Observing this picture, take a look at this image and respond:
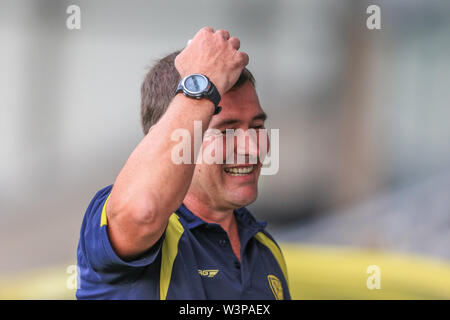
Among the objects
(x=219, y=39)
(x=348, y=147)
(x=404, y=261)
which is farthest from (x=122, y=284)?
(x=348, y=147)

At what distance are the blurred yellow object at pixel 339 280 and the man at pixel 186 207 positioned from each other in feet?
4.85

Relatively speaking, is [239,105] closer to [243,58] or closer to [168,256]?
[243,58]

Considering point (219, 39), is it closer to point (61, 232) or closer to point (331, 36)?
point (61, 232)

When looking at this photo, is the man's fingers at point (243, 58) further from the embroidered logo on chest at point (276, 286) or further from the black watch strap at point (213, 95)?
the embroidered logo on chest at point (276, 286)

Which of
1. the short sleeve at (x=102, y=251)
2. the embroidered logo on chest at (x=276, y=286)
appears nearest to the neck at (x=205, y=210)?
the embroidered logo on chest at (x=276, y=286)

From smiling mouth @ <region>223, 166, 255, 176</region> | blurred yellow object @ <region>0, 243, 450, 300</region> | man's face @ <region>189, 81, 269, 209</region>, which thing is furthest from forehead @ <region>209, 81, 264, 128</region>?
blurred yellow object @ <region>0, 243, 450, 300</region>

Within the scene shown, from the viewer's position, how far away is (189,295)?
4.25ft

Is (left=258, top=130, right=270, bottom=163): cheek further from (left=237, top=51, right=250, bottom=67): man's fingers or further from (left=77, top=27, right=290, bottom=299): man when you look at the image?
(left=237, top=51, right=250, bottom=67): man's fingers

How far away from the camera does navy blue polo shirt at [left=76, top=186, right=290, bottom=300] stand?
1141 millimetres

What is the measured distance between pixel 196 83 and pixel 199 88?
0.06 ft

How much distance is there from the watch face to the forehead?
350mm

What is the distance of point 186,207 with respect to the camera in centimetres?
158

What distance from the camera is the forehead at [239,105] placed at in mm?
1521

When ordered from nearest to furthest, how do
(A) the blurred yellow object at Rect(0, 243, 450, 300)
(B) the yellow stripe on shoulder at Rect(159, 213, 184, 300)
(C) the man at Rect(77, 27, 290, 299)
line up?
(C) the man at Rect(77, 27, 290, 299)
(B) the yellow stripe on shoulder at Rect(159, 213, 184, 300)
(A) the blurred yellow object at Rect(0, 243, 450, 300)
